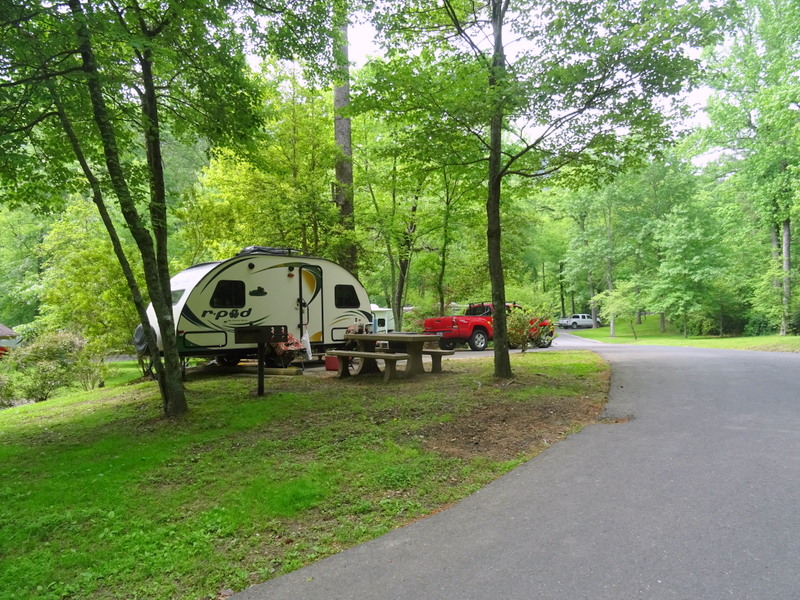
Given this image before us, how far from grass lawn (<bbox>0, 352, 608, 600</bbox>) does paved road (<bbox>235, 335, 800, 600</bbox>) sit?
11.7 inches

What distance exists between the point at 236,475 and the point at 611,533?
308 centimetres

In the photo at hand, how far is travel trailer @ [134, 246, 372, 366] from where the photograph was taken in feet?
31.9

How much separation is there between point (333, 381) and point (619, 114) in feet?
22.3

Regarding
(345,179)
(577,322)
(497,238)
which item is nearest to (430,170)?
(497,238)

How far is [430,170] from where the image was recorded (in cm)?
959

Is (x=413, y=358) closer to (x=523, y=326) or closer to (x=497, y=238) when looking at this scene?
(x=497, y=238)

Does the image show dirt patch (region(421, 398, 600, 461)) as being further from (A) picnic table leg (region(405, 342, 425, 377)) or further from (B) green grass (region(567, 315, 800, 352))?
(B) green grass (region(567, 315, 800, 352))

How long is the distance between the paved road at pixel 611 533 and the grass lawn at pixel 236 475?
0.30 metres

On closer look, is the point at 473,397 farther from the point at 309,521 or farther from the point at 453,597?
the point at 453,597

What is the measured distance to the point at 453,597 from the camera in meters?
2.51

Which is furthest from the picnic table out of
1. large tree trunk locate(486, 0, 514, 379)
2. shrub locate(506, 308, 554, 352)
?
shrub locate(506, 308, 554, 352)

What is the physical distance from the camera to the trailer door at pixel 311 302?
37.2ft

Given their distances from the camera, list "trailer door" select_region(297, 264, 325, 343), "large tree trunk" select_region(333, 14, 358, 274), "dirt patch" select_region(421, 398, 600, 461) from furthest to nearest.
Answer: "large tree trunk" select_region(333, 14, 358, 274), "trailer door" select_region(297, 264, 325, 343), "dirt patch" select_region(421, 398, 600, 461)

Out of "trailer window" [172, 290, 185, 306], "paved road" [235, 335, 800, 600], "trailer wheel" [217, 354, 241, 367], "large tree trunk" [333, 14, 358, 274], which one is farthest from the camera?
"large tree trunk" [333, 14, 358, 274]
